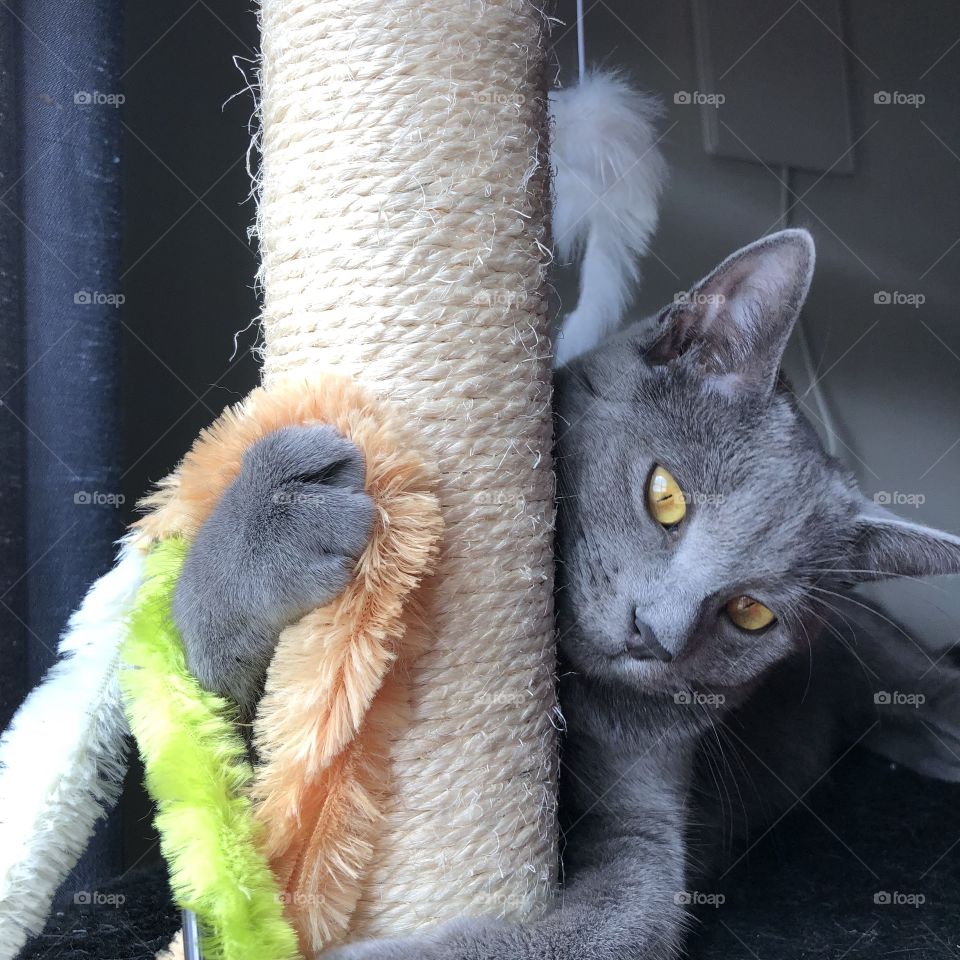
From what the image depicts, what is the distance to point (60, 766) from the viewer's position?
2.29 feet

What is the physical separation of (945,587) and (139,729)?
5.86 feet

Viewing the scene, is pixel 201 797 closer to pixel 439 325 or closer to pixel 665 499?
pixel 439 325

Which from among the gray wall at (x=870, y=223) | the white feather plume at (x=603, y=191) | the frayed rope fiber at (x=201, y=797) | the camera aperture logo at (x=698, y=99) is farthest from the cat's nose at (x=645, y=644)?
the camera aperture logo at (x=698, y=99)

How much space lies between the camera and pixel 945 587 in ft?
6.40

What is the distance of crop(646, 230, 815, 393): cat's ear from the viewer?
35.4 inches

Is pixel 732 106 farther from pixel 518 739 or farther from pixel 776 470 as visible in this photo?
pixel 518 739

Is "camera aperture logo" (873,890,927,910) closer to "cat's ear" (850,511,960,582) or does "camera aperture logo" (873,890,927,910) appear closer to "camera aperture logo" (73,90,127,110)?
"cat's ear" (850,511,960,582)

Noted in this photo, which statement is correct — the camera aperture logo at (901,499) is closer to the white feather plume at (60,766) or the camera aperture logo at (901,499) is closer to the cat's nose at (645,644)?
the cat's nose at (645,644)

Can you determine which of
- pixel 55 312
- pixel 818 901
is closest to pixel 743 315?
pixel 818 901

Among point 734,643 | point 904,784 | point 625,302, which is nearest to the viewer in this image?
point 734,643

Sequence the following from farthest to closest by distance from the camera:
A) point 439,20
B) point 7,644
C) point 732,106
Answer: point 732,106
point 7,644
point 439,20

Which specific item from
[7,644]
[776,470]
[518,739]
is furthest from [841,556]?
[7,644]

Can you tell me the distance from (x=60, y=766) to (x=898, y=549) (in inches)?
33.2

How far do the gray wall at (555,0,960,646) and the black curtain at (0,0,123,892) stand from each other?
3.60ft
